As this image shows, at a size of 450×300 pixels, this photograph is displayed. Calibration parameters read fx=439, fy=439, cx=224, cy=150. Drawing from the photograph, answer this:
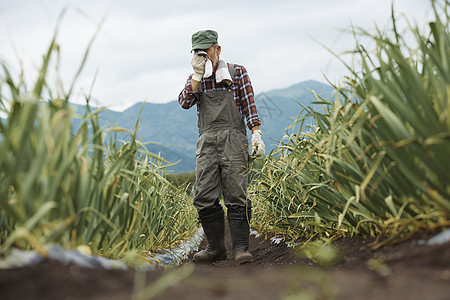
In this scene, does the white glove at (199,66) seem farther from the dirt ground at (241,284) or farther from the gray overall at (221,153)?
the dirt ground at (241,284)

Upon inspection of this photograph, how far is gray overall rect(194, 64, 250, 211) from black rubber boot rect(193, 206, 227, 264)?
0.35 ft

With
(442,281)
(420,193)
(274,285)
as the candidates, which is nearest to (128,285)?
(274,285)

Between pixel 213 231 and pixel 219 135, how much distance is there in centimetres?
79

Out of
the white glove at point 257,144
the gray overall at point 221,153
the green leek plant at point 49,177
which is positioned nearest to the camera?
the green leek plant at point 49,177

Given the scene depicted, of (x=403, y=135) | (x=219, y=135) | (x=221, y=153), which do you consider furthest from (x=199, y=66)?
(x=403, y=135)

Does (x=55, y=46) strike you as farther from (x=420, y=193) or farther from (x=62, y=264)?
(x=420, y=193)

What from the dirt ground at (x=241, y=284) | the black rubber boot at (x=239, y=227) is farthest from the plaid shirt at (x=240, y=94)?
the dirt ground at (x=241, y=284)

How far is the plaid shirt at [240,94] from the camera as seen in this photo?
3.44 meters

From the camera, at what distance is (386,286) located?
105 cm

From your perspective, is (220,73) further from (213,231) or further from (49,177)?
(49,177)

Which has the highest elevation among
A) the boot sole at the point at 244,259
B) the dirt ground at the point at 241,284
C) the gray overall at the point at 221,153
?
the gray overall at the point at 221,153

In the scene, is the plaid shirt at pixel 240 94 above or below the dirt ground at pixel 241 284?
above

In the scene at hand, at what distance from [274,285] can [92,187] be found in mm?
832

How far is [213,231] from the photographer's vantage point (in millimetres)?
3520
